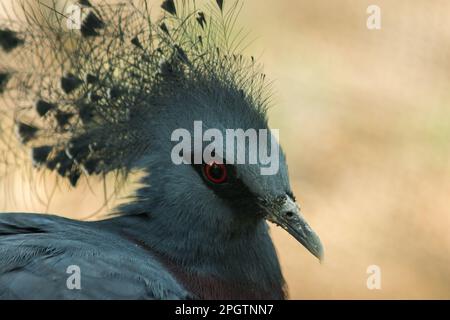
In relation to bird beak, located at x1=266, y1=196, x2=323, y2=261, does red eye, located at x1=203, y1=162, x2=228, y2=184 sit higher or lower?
higher

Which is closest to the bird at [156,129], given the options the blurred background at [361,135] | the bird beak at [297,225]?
the bird beak at [297,225]

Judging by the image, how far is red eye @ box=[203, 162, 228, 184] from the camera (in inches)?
117

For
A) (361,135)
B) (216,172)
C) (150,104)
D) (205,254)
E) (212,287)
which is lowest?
(212,287)

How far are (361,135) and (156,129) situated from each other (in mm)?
3238

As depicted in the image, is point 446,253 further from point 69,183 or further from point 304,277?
point 69,183

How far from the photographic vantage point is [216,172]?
3.00m

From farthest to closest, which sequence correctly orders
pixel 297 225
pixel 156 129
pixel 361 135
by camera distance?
pixel 361 135
pixel 156 129
pixel 297 225

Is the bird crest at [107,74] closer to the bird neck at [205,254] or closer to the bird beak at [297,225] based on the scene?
the bird neck at [205,254]

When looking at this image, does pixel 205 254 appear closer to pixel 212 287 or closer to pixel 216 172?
pixel 212 287

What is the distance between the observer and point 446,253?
5480 mm

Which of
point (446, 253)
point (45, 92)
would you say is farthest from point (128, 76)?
point (446, 253)

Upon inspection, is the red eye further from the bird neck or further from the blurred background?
the blurred background

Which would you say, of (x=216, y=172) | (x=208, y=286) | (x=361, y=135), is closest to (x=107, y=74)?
(x=216, y=172)

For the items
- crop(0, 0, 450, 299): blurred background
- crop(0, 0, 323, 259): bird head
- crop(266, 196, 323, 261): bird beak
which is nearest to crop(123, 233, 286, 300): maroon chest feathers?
crop(0, 0, 323, 259): bird head
